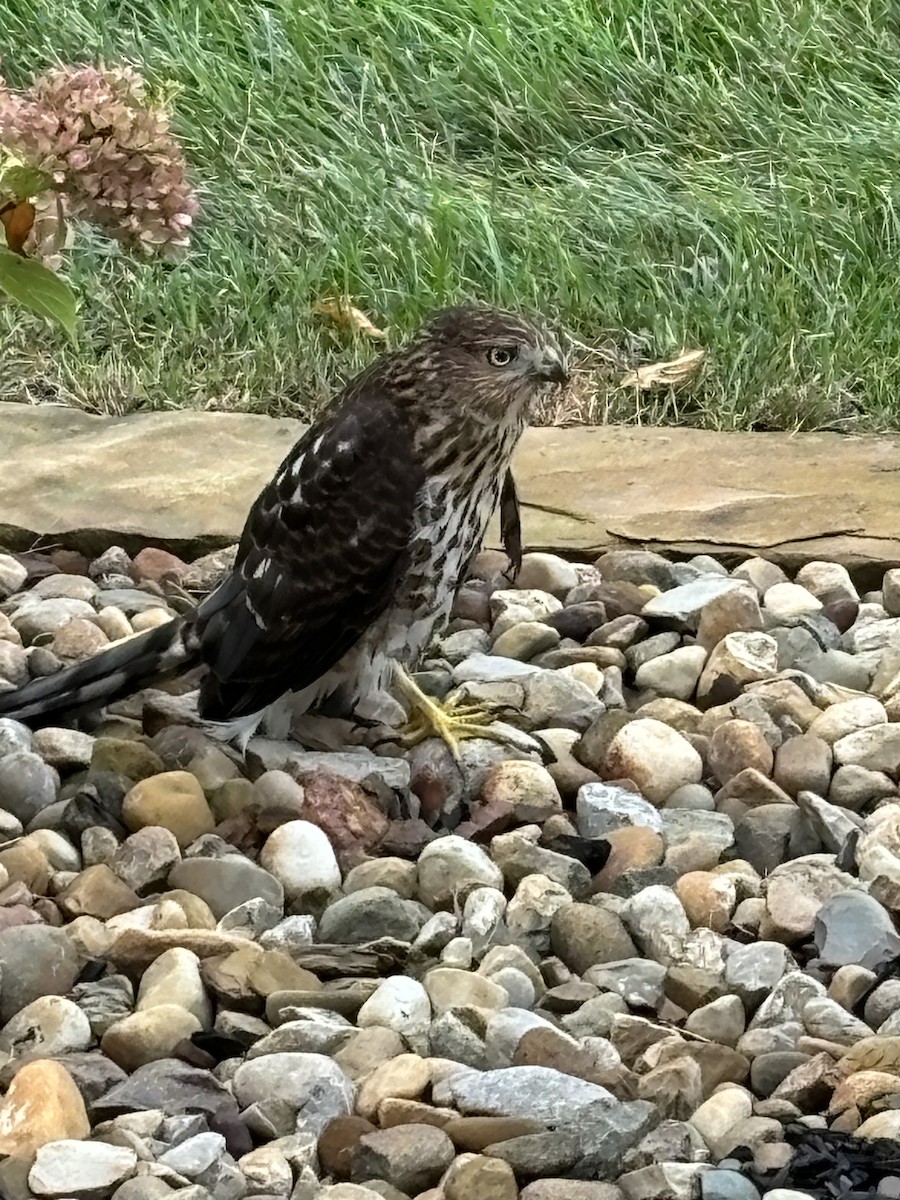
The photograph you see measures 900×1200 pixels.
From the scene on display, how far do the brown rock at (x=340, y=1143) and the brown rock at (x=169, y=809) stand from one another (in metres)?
0.79

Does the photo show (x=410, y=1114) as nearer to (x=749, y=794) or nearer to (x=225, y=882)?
(x=225, y=882)

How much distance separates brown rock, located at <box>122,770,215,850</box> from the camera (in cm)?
273

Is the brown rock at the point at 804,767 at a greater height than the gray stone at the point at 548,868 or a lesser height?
lesser

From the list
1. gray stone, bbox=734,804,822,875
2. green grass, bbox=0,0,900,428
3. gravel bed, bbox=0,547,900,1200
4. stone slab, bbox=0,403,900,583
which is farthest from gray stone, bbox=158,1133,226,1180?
green grass, bbox=0,0,900,428

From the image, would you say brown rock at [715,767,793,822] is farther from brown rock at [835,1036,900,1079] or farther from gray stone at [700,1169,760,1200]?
gray stone at [700,1169,760,1200]

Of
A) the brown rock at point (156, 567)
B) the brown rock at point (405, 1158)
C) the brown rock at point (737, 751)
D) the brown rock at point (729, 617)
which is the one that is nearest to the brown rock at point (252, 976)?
the brown rock at point (405, 1158)

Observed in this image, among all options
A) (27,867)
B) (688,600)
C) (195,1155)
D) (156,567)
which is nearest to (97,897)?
(27,867)

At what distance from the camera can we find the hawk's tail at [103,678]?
3.02m

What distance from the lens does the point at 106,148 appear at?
2189mm

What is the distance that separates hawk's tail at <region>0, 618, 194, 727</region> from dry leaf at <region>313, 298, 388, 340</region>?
1894mm

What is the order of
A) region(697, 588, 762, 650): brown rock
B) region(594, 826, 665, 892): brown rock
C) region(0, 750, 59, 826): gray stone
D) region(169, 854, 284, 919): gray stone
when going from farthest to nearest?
1. region(697, 588, 762, 650): brown rock
2. region(0, 750, 59, 826): gray stone
3. region(594, 826, 665, 892): brown rock
4. region(169, 854, 284, 919): gray stone

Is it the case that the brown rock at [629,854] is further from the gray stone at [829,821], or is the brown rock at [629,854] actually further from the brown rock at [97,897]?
the brown rock at [97,897]

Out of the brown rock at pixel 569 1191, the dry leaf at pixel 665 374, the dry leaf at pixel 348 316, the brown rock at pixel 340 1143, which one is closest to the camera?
the brown rock at pixel 569 1191

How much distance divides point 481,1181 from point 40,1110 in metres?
0.52
